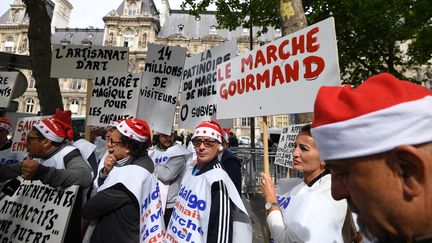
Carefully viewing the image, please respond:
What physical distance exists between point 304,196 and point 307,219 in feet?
0.47

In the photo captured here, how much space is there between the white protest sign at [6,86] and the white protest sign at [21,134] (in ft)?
1.41

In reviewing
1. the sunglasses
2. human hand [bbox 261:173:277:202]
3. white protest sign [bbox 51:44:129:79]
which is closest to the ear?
human hand [bbox 261:173:277:202]

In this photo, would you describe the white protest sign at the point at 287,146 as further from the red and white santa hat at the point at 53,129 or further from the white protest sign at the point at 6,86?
the white protest sign at the point at 6,86

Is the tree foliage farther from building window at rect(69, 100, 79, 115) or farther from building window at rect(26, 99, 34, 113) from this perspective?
building window at rect(26, 99, 34, 113)

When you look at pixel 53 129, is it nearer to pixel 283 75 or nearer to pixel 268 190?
pixel 268 190

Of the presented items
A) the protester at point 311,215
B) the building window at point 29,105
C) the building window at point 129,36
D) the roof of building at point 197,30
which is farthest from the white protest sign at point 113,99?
the building window at point 29,105

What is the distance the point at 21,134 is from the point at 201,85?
9.37 ft

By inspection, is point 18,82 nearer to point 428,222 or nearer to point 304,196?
point 304,196

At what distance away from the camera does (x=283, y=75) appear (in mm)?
2393

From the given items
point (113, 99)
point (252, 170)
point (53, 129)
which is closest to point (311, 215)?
point (53, 129)

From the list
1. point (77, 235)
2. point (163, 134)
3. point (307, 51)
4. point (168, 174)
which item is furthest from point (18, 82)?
point (307, 51)

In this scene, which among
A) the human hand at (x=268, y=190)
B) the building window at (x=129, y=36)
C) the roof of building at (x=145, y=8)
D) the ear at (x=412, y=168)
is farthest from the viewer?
the roof of building at (x=145, y=8)

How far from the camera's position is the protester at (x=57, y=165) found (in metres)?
2.19

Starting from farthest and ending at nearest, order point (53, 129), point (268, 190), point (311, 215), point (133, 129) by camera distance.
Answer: point (53, 129), point (133, 129), point (268, 190), point (311, 215)
